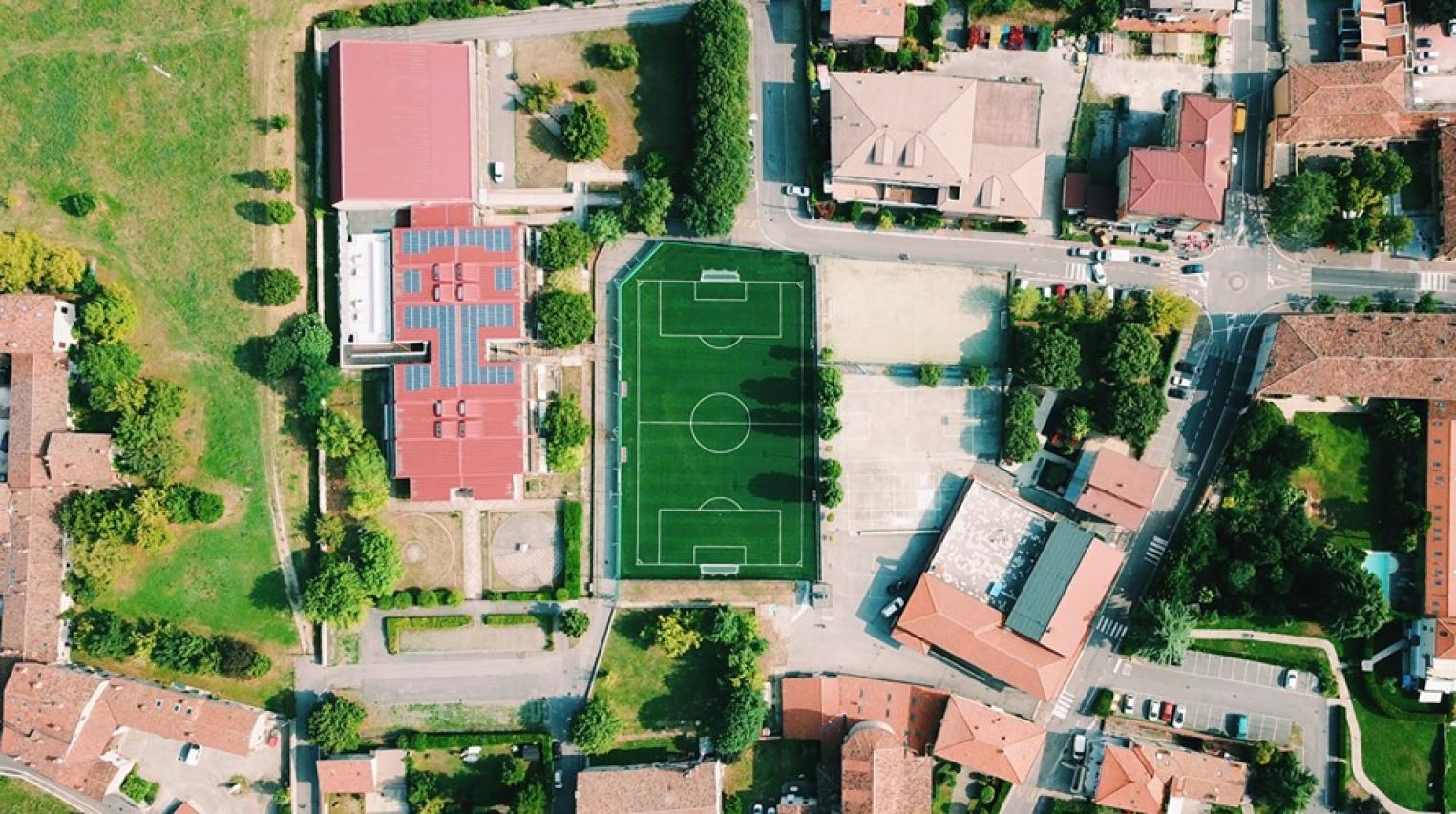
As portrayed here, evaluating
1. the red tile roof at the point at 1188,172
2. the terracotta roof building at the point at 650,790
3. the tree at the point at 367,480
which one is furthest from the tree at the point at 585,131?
the terracotta roof building at the point at 650,790

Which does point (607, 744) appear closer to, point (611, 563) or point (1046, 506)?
point (611, 563)

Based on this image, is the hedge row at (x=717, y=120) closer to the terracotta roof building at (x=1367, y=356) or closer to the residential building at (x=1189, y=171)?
the residential building at (x=1189, y=171)

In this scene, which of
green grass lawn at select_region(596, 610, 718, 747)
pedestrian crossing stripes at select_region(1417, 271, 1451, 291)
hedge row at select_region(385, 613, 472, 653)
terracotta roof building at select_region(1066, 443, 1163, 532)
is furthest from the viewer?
green grass lawn at select_region(596, 610, 718, 747)

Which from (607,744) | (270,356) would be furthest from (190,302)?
(607,744)

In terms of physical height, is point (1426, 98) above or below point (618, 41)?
below

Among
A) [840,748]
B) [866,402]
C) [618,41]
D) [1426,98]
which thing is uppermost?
[618,41]

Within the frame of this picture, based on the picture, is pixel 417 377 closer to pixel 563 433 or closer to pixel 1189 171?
pixel 563 433

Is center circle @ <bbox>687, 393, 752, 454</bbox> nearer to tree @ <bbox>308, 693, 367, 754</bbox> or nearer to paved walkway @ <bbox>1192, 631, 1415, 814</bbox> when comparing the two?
tree @ <bbox>308, 693, 367, 754</bbox>

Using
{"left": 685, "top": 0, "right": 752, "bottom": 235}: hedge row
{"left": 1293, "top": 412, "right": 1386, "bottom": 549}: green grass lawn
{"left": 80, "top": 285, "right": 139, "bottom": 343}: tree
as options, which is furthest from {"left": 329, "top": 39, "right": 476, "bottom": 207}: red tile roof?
{"left": 1293, "top": 412, "right": 1386, "bottom": 549}: green grass lawn
